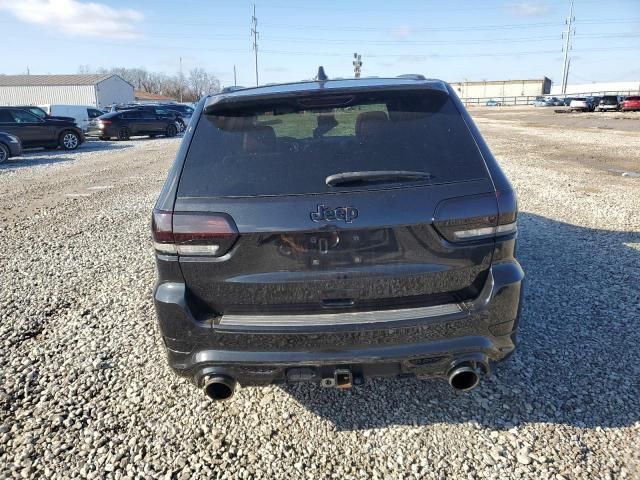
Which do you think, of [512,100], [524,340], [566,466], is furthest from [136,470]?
[512,100]

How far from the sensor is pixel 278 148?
7.75 ft

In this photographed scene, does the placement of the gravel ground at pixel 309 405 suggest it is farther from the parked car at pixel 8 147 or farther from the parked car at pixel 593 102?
the parked car at pixel 593 102

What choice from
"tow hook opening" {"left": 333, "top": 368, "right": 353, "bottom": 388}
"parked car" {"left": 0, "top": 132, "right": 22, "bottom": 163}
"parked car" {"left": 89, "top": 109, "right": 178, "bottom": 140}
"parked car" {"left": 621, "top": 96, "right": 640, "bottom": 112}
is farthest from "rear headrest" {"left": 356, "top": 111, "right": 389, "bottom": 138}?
"parked car" {"left": 621, "top": 96, "right": 640, "bottom": 112}

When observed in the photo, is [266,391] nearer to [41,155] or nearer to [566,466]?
[566,466]

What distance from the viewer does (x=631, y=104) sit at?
41.4 meters

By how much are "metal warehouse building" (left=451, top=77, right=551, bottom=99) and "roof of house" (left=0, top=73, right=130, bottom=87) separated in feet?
216

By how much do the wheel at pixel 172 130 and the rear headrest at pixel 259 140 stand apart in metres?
24.7

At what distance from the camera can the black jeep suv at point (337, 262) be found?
216 centimetres

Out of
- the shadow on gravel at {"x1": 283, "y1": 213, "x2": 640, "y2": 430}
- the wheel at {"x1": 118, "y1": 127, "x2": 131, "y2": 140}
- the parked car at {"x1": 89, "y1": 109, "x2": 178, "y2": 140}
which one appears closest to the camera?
the shadow on gravel at {"x1": 283, "y1": 213, "x2": 640, "y2": 430}

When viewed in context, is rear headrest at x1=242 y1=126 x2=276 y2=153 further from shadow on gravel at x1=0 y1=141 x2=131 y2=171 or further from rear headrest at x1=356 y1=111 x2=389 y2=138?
shadow on gravel at x1=0 y1=141 x2=131 y2=171

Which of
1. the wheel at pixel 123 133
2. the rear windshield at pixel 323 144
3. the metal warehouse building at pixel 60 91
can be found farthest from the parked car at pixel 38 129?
the metal warehouse building at pixel 60 91

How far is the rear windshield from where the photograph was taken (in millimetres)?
2244

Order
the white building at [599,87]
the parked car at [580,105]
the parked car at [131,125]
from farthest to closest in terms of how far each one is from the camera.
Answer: the white building at [599,87]
the parked car at [580,105]
the parked car at [131,125]

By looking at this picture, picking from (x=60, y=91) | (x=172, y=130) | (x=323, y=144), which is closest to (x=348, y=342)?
(x=323, y=144)
